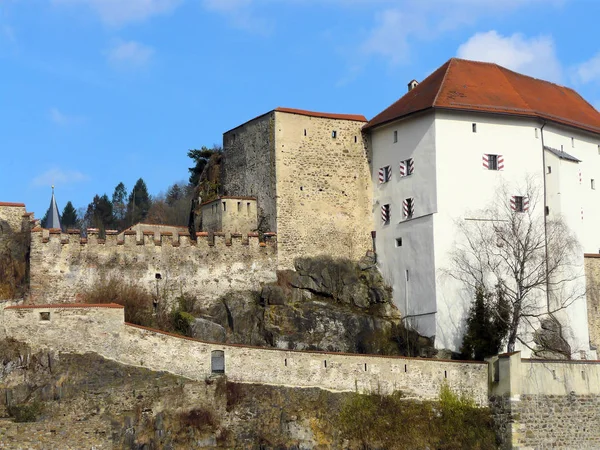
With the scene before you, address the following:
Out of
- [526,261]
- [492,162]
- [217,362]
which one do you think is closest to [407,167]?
[492,162]

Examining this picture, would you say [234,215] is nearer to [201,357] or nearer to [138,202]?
[201,357]

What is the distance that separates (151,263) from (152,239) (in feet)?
3.29

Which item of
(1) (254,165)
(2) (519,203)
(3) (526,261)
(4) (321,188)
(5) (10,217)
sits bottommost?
(3) (526,261)

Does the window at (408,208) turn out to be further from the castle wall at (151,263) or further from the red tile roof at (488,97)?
the castle wall at (151,263)

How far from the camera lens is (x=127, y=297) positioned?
44562mm

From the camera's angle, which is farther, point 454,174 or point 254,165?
point 254,165

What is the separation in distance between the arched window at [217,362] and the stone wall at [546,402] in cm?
1032

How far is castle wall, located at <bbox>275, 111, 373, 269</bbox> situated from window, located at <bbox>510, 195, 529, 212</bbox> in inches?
241

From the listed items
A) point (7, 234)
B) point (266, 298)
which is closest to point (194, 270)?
point (266, 298)

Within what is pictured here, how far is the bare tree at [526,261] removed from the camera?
47000 millimetres

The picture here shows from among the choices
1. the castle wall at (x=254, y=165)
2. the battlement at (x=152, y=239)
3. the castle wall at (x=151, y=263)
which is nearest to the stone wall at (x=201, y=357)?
the castle wall at (x=151, y=263)

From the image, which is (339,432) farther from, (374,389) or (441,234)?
(441,234)

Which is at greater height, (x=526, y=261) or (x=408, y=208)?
(x=408, y=208)

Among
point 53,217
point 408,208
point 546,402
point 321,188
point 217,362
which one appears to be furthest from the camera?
point 53,217
